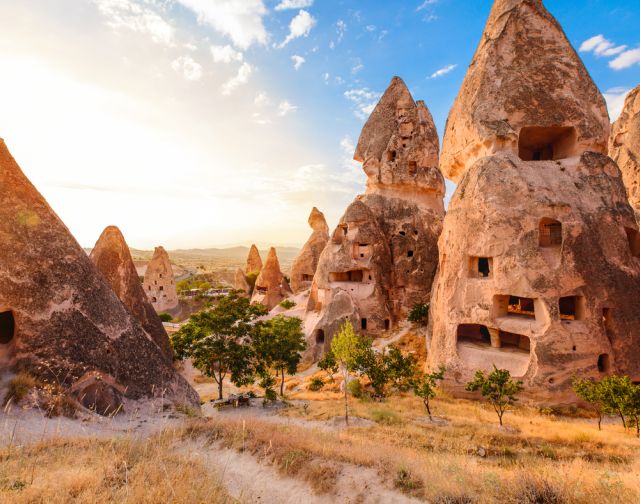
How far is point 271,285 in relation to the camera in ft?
118

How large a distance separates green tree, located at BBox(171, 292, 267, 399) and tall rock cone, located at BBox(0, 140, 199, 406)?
4022 millimetres

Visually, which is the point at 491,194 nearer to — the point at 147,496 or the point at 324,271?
the point at 324,271

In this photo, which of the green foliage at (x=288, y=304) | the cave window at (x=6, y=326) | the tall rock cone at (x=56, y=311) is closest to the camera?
the tall rock cone at (x=56, y=311)

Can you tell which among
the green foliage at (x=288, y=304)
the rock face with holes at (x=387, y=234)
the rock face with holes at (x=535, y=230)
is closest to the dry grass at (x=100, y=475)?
the rock face with holes at (x=535, y=230)

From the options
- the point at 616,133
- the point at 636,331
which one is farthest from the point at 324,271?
the point at 616,133

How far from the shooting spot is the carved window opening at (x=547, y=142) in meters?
16.9

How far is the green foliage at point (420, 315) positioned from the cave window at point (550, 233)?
8798mm

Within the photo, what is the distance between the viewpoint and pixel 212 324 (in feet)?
46.1

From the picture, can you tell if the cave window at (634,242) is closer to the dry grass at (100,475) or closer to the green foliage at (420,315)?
the green foliage at (420,315)

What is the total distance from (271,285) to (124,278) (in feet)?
76.5

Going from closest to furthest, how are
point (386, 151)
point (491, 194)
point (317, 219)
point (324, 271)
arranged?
1. point (491, 194)
2. point (324, 271)
3. point (386, 151)
4. point (317, 219)

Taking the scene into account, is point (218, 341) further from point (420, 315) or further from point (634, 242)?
point (634, 242)

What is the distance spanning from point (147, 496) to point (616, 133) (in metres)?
37.6

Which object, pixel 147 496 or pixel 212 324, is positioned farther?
pixel 212 324
